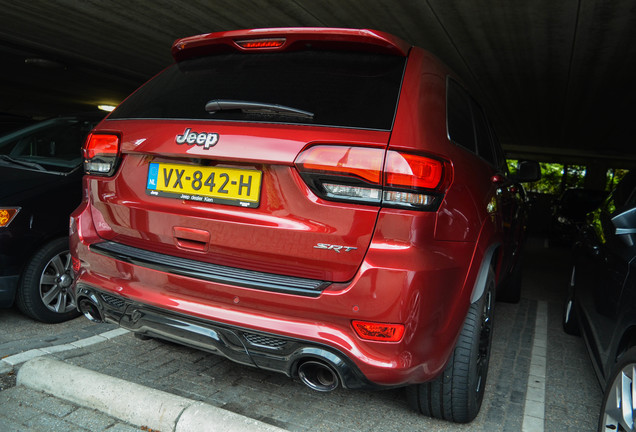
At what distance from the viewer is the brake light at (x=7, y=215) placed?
360 cm

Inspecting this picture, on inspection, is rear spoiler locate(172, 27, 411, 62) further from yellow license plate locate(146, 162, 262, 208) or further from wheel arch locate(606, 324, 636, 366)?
wheel arch locate(606, 324, 636, 366)

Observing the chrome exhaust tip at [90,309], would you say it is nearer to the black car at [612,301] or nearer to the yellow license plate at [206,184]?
the yellow license plate at [206,184]

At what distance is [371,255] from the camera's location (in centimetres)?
194

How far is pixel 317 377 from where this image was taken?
7.03ft

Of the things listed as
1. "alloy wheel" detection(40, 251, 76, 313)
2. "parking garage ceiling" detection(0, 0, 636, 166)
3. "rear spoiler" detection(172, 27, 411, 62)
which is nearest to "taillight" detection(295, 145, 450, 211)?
"rear spoiler" detection(172, 27, 411, 62)

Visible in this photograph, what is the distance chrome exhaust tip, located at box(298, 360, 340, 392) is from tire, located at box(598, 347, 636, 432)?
113cm

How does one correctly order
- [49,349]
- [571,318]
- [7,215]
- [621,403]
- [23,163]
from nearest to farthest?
[621,403] → [49,349] → [7,215] → [23,163] → [571,318]

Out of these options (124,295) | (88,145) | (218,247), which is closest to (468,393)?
(218,247)

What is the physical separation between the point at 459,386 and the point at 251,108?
5.31 ft

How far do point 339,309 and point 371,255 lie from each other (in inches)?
9.4

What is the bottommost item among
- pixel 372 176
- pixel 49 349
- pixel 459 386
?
pixel 49 349

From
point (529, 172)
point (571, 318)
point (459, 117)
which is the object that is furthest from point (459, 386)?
point (571, 318)

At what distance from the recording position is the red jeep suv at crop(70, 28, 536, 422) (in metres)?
1.95

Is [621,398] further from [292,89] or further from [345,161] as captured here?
[292,89]
